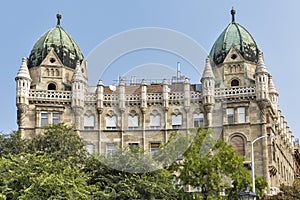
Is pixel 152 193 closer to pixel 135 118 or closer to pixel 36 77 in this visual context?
pixel 135 118

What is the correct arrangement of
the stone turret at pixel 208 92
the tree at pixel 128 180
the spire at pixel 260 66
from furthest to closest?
the spire at pixel 260 66, the stone turret at pixel 208 92, the tree at pixel 128 180

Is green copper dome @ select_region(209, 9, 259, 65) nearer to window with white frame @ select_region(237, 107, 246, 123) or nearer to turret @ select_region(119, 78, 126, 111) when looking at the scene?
window with white frame @ select_region(237, 107, 246, 123)

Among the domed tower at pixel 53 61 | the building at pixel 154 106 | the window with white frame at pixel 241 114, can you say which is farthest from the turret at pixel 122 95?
the window with white frame at pixel 241 114

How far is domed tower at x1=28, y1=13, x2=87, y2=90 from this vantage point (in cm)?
8406

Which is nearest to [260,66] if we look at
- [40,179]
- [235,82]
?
[235,82]

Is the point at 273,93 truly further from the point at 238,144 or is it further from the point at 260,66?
the point at 238,144

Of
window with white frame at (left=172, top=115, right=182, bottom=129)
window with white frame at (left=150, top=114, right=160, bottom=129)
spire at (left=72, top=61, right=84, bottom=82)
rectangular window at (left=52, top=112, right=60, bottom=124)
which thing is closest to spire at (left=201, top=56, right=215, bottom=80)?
window with white frame at (left=172, top=115, right=182, bottom=129)

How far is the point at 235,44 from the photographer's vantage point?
85.9 meters

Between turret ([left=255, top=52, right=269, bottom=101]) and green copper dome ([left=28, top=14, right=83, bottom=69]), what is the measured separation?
922 inches

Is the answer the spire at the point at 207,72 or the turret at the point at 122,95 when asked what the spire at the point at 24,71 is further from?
the spire at the point at 207,72

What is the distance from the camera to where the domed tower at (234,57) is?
3310 inches

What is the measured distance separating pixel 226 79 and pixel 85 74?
17605mm

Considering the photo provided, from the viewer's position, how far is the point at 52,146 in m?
67.2

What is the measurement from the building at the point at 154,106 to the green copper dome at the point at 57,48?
0.34 m
